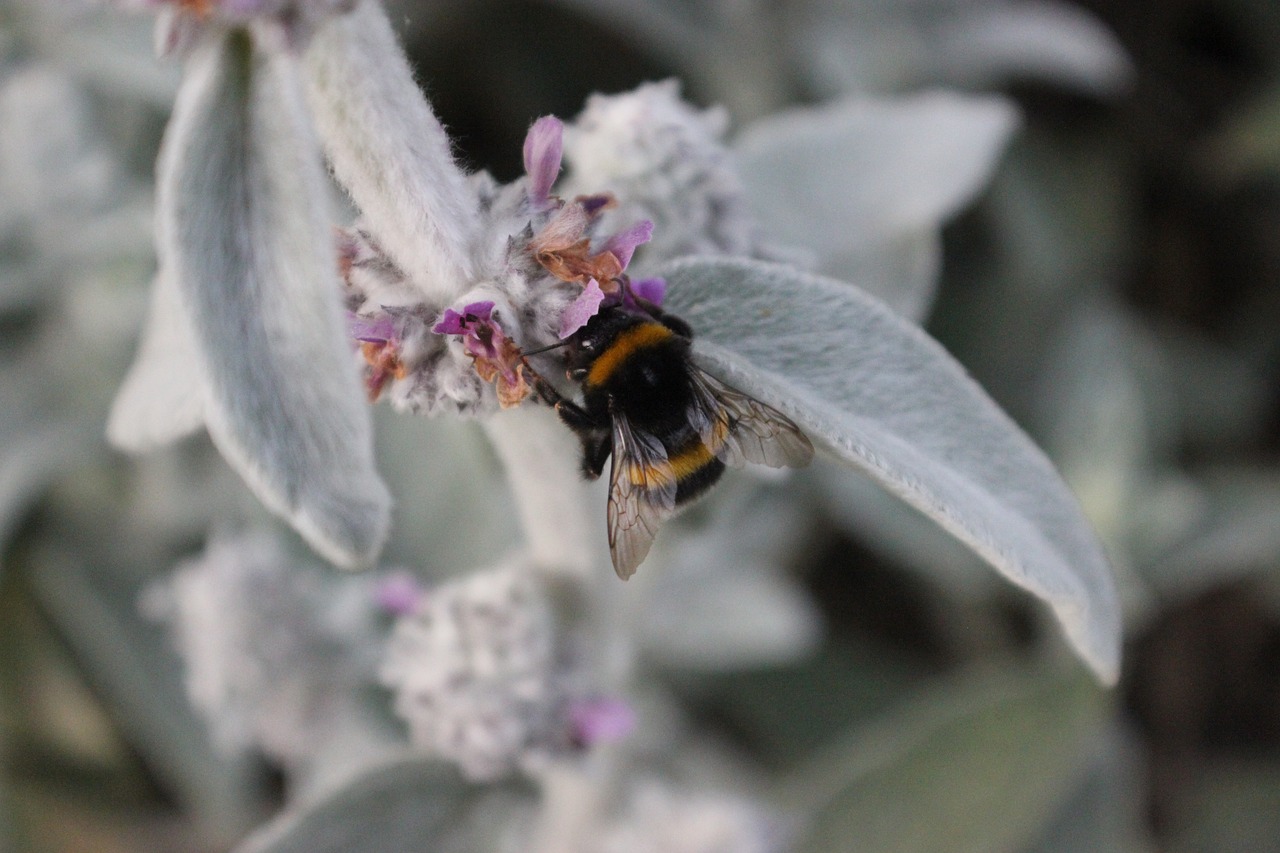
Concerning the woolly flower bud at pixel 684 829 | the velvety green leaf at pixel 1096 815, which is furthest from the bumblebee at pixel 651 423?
the velvety green leaf at pixel 1096 815

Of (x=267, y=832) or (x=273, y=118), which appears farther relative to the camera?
(x=267, y=832)

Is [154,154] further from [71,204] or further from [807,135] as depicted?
[807,135]

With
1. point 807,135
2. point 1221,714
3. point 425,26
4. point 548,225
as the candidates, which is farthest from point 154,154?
point 1221,714

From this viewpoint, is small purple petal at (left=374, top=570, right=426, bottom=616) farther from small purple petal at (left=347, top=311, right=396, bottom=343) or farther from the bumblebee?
small purple petal at (left=347, top=311, right=396, bottom=343)

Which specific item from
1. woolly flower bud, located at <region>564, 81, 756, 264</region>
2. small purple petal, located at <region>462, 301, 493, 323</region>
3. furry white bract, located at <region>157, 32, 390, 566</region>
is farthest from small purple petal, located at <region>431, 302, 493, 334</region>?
woolly flower bud, located at <region>564, 81, 756, 264</region>

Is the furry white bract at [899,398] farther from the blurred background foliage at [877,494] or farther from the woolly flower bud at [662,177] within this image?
the blurred background foliage at [877,494]
